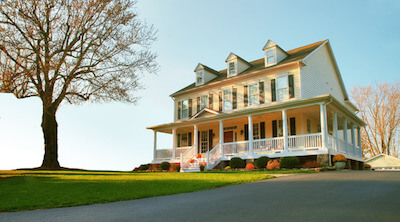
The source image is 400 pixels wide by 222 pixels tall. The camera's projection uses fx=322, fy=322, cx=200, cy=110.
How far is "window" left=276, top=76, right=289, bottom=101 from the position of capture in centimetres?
2059

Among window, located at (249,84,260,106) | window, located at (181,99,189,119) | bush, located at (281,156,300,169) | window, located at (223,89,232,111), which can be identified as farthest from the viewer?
window, located at (181,99,189,119)

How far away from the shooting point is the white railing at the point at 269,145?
746 inches

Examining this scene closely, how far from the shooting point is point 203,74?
26.7 m

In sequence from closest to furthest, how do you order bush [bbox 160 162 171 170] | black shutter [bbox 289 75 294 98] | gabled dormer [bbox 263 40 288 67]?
black shutter [bbox 289 75 294 98]
gabled dormer [bbox 263 40 288 67]
bush [bbox 160 162 171 170]

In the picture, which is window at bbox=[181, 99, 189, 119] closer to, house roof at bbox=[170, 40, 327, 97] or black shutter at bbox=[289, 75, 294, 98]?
house roof at bbox=[170, 40, 327, 97]

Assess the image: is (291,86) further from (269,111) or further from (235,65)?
(235,65)

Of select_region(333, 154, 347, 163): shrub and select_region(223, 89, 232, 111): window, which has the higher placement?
select_region(223, 89, 232, 111): window

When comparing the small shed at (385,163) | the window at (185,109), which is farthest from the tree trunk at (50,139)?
the small shed at (385,163)

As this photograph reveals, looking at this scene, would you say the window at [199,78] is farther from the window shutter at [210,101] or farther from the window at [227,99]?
the window at [227,99]

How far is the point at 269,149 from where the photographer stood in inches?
759

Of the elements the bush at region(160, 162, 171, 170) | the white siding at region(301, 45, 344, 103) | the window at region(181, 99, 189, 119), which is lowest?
the bush at region(160, 162, 171, 170)

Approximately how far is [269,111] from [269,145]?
2074mm

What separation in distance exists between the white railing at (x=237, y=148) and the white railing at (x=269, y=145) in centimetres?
61

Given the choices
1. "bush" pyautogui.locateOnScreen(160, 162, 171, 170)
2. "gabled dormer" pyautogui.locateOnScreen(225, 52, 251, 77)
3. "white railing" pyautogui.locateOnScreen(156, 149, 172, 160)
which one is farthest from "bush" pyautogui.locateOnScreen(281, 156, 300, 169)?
"white railing" pyautogui.locateOnScreen(156, 149, 172, 160)
